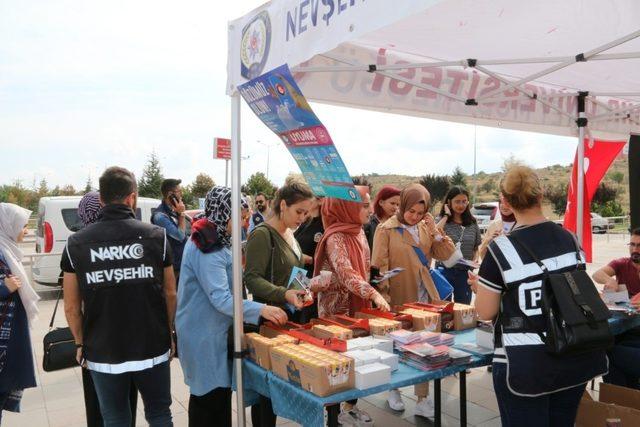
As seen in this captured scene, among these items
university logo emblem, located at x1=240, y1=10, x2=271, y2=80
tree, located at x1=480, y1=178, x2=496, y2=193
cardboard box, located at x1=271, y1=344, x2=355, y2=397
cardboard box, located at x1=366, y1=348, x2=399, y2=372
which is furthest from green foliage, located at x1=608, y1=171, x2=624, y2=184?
cardboard box, located at x1=271, y1=344, x2=355, y2=397

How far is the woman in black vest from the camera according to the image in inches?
75.2

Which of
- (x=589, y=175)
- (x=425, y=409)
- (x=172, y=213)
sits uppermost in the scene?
(x=589, y=175)

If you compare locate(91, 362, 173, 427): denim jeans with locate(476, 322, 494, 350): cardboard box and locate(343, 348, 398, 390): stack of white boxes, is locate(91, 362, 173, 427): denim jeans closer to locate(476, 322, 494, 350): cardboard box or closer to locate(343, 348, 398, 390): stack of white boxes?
locate(343, 348, 398, 390): stack of white boxes

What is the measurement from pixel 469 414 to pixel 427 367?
1.71m

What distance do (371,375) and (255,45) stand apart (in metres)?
1.52

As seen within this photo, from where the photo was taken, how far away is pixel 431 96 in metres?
3.83

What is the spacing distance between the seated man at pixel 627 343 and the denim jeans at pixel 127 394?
8.97 ft

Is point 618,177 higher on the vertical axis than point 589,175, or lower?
higher

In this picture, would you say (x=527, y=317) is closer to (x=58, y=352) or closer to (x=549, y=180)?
(x=58, y=352)

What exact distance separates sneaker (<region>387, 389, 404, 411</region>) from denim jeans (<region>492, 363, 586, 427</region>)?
63.4 inches

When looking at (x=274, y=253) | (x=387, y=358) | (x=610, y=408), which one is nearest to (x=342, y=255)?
(x=274, y=253)

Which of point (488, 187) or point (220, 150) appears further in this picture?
point (488, 187)

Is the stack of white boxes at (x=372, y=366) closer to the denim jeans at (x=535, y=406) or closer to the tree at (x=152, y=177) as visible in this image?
the denim jeans at (x=535, y=406)

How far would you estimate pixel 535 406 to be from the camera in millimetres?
1967
